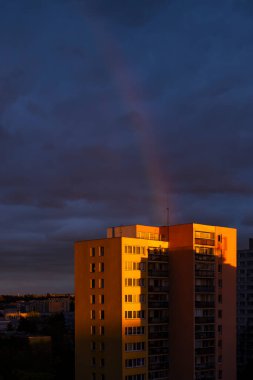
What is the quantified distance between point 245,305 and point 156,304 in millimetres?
51866

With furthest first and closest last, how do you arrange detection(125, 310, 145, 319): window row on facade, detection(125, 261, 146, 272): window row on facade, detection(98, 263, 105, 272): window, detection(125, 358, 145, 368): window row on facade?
detection(98, 263, 105, 272): window < detection(125, 261, 146, 272): window row on facade < detection(125, 310, 145, 319): window row on facade < detection(125, 358, 145, 368): window row on facade

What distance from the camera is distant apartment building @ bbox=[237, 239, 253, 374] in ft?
367

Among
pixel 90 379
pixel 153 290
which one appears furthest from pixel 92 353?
pixel 153 290

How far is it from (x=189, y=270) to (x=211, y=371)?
11.0 m

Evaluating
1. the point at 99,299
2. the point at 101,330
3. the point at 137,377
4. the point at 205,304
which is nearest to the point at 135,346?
the point at 137,377

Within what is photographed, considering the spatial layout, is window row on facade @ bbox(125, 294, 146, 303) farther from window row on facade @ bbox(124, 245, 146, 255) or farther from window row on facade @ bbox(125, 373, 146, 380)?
window row on facade @ bbox(125, 373, 146, 380)

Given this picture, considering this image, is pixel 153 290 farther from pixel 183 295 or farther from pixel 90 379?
pixel 90 379

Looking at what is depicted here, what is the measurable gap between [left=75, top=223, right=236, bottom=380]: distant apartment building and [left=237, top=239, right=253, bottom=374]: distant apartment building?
4255 centimetres

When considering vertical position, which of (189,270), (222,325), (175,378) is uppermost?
(189,270)

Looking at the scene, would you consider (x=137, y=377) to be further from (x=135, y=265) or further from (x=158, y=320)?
(x=135, y=265)

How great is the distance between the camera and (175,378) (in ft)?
227

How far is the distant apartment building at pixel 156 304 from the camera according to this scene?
65688 millimetres

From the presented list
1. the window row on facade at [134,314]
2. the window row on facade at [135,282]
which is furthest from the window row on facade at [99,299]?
the window row on facade at [135,282]

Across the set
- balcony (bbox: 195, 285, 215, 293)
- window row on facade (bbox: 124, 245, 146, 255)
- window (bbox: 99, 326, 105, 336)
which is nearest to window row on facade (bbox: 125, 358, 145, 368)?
window (bbox: 99, 326, 105, 336)
